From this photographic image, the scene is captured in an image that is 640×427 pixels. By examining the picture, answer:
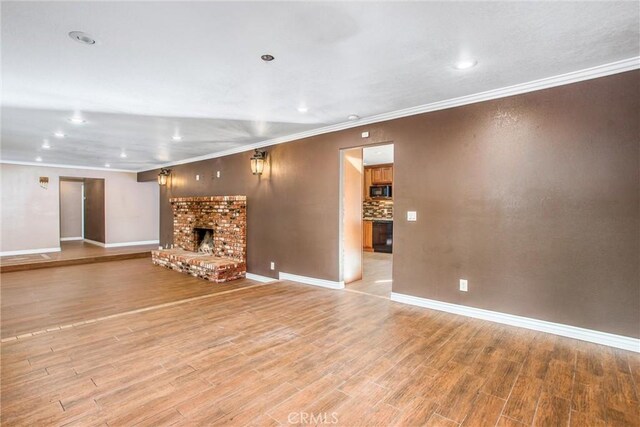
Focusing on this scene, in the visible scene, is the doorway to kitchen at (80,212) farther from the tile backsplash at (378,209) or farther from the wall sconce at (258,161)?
the tile backsplash at (378,209)

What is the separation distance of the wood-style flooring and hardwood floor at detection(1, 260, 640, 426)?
3.73 meters

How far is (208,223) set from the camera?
6.95 meters

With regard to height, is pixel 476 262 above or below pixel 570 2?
below

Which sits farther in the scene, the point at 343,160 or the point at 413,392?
the point at 343,160

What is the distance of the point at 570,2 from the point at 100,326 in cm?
468

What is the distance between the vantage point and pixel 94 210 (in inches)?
397

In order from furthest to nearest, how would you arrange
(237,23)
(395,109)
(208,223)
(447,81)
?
1. (208,223)
2. (395,109)
3. (447,81)
4. (237,23)

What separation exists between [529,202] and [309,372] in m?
2.65

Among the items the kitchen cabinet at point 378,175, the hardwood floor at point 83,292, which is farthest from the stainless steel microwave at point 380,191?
the hardwood floor at point 83,292

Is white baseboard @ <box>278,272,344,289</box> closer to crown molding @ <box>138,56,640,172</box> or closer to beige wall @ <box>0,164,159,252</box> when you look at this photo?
crown molding @ <box>138,56,640,172</box>

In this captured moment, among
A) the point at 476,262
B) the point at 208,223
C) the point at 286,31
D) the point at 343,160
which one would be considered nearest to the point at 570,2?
the point at 286,31

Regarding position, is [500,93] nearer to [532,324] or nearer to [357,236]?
[532,324]

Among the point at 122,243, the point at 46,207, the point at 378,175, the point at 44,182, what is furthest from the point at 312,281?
the point at 44,182

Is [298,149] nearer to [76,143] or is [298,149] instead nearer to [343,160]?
[343,160]
